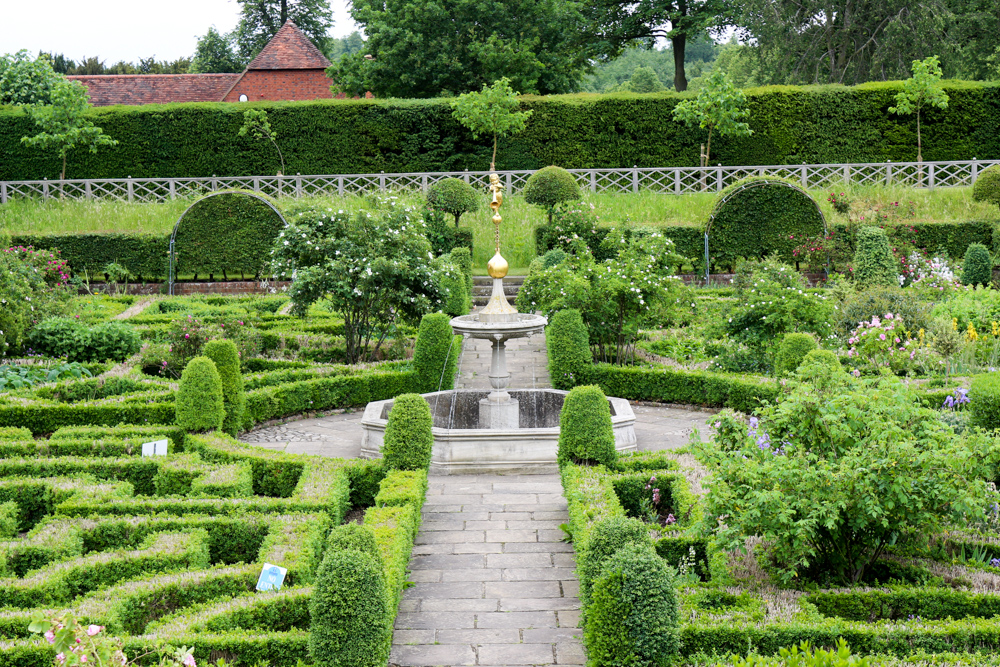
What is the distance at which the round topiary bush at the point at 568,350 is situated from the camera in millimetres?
12039

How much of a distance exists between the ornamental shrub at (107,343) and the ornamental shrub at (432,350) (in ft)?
13.8

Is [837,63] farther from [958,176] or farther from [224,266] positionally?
[224,266]

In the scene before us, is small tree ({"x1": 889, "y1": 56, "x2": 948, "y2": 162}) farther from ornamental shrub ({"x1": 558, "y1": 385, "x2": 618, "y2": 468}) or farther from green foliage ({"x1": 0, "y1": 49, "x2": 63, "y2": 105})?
green foliage ({"x1": 0, "y1": 49, "x2": 63, "y2": 105})

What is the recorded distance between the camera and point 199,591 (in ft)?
20.0

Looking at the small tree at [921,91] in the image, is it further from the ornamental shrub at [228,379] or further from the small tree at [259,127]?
the ornamental shrub at [228,379]

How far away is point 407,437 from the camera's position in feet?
27.3

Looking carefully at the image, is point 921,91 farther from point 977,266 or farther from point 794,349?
point 794,349

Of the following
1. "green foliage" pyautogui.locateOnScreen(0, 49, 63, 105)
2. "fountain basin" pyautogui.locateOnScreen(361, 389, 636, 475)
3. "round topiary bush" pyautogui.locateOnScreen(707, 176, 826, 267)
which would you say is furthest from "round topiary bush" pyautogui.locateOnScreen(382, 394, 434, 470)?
"green foliage" pyautogui.locateOnScreen(0, 49, 63, 105)

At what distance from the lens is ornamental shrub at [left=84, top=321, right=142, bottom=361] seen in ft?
43.2

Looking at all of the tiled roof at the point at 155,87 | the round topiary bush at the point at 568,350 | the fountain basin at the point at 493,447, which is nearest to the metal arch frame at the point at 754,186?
the round topiary bush at the point at 568,350

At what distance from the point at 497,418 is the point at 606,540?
5.43 m

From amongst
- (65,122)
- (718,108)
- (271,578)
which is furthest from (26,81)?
(271,578)

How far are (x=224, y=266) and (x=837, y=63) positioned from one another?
23555 millimetres

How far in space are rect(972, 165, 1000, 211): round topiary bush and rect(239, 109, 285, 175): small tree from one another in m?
18.6
